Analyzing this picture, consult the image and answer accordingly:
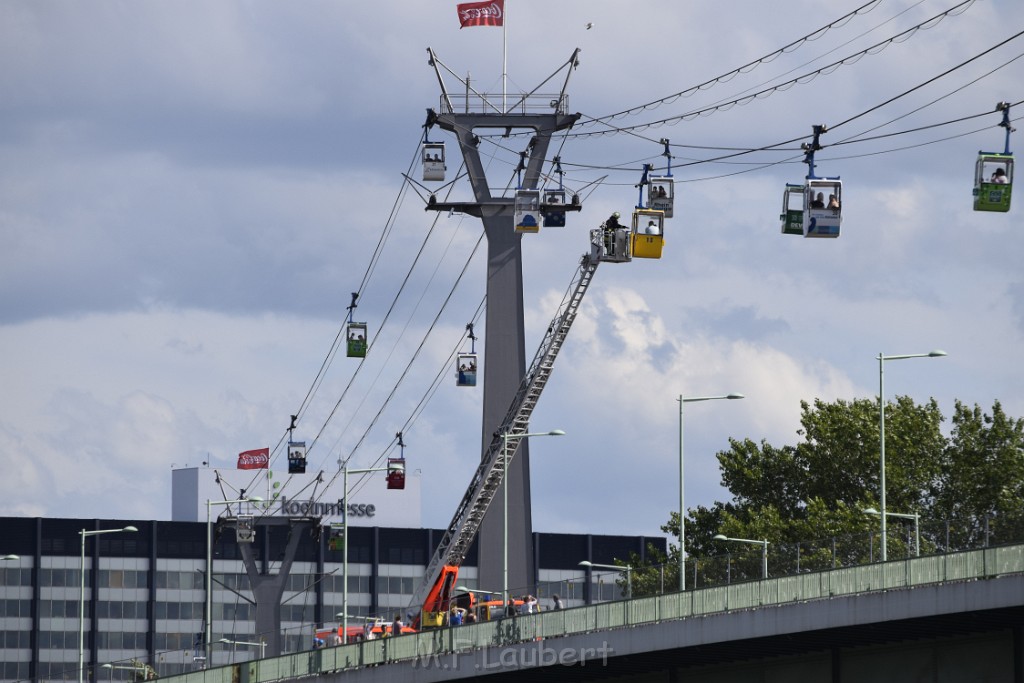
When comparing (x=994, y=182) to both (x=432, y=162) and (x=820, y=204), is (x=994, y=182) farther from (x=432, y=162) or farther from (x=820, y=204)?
(x=432, y=162)

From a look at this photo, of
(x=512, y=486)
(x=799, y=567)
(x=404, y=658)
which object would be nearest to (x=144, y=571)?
(x=512, y=486)

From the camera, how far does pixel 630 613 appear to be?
6103cm

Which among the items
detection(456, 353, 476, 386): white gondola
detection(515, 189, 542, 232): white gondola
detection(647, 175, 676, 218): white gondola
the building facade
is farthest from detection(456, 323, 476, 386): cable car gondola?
the building facade

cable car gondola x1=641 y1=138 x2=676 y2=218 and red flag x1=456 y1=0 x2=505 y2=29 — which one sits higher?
red flag x1=456 y1=0 x2=505 y2=29

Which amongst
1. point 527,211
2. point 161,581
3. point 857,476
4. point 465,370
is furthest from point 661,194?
point 161,581

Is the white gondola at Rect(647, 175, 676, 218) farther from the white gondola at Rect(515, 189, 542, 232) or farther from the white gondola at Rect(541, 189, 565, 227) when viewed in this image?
the white gondola at Rect(541, 189, 565, 227)

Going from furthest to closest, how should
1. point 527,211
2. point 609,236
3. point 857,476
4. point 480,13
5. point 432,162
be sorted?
point 857,476, point 432,162, point 480,13, point 527,211, point 609,236

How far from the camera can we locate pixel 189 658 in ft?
260

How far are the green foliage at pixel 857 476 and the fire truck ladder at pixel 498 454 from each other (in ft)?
37.6

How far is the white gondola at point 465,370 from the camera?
314ft

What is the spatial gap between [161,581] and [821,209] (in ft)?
409

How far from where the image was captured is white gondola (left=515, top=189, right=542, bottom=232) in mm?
78062

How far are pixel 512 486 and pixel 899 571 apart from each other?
136 feet

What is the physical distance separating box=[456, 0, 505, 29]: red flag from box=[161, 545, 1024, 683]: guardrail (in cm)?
2996
